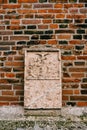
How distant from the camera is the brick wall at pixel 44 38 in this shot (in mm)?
4270

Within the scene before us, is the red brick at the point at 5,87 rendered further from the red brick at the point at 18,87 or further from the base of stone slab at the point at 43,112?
the base of stone slab at the point at 43,112

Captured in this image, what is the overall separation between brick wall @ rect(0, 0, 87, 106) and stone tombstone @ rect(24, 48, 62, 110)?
15cm

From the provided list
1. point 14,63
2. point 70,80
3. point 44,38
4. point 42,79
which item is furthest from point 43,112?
point 44,38

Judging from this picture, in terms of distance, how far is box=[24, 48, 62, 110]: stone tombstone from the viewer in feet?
13.5

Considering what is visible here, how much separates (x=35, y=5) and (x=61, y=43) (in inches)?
23.3

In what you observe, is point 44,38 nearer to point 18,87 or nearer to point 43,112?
point 18,87

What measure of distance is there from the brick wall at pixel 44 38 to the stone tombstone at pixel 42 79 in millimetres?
155

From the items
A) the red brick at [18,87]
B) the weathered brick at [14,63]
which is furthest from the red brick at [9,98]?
the weathered brick at [14,63]

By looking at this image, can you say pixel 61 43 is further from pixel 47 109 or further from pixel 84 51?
pixel 47 109

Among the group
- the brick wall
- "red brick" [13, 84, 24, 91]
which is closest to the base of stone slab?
the brick wall

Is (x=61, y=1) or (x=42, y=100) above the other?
(x=61, y=1)

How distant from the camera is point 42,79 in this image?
13.6 feet

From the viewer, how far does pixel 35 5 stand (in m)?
4.41

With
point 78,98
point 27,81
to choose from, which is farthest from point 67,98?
point 27,81
